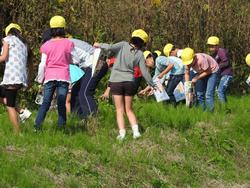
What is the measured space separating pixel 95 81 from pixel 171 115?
147cm

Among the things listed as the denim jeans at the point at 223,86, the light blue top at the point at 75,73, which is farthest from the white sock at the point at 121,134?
the denim jeans at the point at 223,86

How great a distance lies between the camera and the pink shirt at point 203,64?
1248 centimetres

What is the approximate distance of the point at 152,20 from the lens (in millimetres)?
16672

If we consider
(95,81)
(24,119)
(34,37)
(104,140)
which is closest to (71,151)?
(104,140)

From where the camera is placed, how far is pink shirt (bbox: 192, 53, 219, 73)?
12.5 metres

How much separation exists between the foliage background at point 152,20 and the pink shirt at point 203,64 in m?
3.84

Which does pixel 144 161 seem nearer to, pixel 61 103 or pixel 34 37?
pixel 61 103

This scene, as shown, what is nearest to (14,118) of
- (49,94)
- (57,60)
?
(49,94)

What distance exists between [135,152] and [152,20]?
8.09 m

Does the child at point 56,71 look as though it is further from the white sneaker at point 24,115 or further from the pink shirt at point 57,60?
the white sneaker at point 24,115

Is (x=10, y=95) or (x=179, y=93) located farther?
(x=179, y=93)

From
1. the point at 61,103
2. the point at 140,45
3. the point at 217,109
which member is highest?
the point at 140,45

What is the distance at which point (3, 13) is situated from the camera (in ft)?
47.8

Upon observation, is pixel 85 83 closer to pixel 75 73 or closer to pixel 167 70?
pixel 75 73
